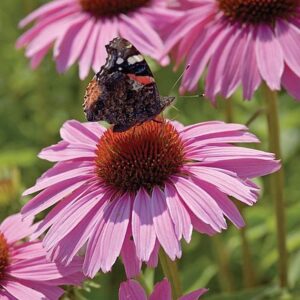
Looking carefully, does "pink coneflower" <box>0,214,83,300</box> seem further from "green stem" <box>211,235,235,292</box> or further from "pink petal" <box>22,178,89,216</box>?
"green stem" <box>211,235,235,292</box>

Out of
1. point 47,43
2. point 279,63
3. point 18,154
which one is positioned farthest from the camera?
point 18,154

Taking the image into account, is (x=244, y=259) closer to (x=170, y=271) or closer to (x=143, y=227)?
(x=170, y=271)

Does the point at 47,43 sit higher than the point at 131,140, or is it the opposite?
the point at 47,43

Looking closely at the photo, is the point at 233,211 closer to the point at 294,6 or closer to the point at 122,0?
the point at 294,6

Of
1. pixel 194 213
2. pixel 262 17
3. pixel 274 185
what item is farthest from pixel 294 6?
pixel 194 213

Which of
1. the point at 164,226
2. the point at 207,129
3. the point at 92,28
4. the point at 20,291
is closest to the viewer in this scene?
the point at 164,226

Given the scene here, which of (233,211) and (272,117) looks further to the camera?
(272,117)

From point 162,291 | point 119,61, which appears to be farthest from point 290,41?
point 162,291

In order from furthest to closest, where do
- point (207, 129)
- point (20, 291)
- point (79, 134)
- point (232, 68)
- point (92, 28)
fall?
1. point (92, 28)
2. point (232, 68)
3. point (79, 134)
4. point (207, 129)
5. point (20, 291)
